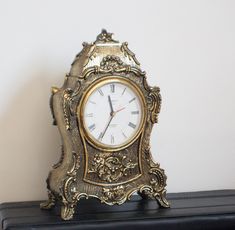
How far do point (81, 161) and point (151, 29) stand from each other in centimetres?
43

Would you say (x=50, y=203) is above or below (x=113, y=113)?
below

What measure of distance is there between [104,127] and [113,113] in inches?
1.4

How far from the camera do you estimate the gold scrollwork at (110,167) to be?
109 cm

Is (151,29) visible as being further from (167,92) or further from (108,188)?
(108,188)

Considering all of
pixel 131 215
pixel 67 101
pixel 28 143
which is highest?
pixel 67 101

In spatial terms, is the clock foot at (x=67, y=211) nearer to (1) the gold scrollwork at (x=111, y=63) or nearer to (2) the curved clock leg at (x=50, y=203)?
(2) the curved clock leg at (x=50, y=203)

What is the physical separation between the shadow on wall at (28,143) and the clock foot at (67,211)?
0.20m

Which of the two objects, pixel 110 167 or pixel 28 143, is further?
pixel 28 143

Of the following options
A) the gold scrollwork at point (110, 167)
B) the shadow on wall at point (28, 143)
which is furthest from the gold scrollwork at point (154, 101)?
the shadow on wall at point (28, 143)

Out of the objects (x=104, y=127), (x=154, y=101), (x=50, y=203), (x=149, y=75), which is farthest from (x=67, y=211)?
(x=149, y=75)

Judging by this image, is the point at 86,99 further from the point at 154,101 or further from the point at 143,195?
the point at 143,195

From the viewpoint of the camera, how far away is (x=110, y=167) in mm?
1095

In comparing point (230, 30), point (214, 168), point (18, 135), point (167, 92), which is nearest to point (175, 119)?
point (167, 92)

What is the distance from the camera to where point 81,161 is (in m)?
1.08
